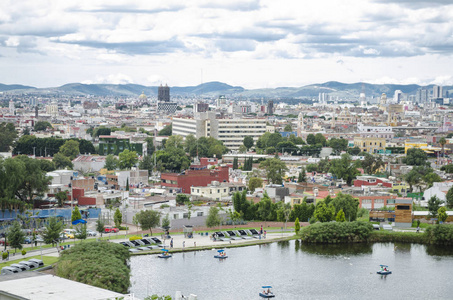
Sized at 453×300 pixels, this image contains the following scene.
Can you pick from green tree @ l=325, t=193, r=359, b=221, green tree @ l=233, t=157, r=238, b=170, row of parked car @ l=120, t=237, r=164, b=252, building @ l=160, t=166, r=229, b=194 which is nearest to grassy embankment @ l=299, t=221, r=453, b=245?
green tree @ l=325, t=193, r=359, b=221

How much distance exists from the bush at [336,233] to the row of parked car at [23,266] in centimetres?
721

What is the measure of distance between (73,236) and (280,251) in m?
5.26

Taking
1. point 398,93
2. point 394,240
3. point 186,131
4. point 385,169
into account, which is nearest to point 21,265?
point 394,240

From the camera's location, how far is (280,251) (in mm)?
19094

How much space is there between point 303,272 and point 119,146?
86.9 feet

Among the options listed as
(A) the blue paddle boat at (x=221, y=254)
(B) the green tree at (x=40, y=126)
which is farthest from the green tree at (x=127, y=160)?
(B) the green tree at (x=40, y=126)

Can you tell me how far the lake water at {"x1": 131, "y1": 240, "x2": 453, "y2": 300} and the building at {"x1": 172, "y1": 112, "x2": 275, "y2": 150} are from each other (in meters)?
30.0

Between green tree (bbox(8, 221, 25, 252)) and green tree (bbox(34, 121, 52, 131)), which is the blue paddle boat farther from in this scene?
green tree (bbox(34, 121, 52, 131))

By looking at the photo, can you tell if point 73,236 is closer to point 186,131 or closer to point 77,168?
point 77,168

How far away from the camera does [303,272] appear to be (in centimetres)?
1684

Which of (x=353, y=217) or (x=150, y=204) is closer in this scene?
(x=353, y=217)

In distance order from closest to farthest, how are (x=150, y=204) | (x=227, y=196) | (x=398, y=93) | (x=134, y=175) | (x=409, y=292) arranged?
(x=409, y=292), (x=150, y=204), (x=227, y=196), (x=134, y=175), (x=398, y=93)

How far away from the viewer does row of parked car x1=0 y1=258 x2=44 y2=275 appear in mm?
15211

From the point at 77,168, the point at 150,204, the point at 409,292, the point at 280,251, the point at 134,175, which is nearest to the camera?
the point at 409,292
